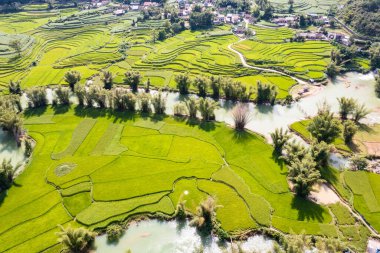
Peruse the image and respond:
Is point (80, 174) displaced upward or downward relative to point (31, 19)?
downward

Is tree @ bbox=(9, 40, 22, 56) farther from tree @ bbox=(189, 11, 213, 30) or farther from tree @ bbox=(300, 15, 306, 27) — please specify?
tree @ bbox=(300, 15, 306, 27)

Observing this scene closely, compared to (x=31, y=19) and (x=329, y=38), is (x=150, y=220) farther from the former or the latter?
(x=31, y=19)

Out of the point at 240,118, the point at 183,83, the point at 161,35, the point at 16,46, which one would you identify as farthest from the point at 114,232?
the point at 161,35

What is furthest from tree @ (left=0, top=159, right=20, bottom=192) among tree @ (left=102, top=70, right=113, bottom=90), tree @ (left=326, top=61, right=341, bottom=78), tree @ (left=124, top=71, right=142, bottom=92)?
tree @ (left=326, top=61, right=341, bottom=78)

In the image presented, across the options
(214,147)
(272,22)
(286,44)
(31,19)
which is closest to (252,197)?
(214,147)

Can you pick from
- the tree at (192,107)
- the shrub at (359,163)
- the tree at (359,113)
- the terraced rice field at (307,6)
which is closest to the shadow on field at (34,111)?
the tree at (192,107)

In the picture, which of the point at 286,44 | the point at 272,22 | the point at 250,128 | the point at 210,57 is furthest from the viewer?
the point at 272,22

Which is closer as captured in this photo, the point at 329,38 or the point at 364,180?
the point at 364,180
